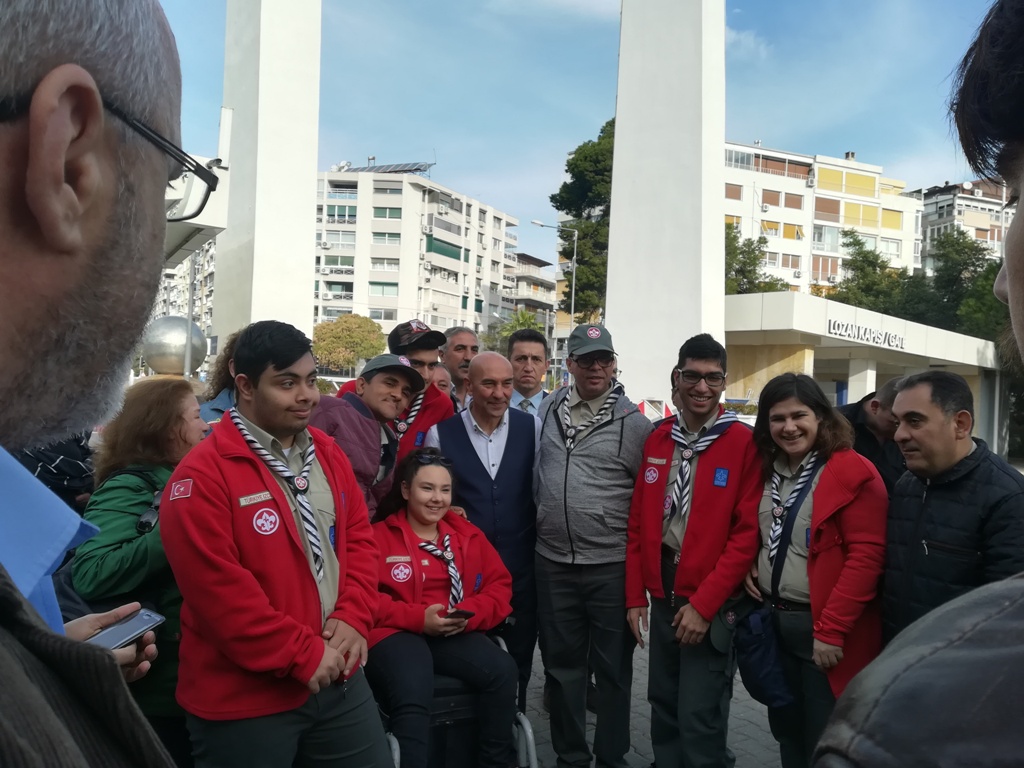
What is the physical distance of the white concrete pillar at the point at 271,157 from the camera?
46.4ft

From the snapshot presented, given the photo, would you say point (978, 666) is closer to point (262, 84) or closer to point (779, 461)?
point (779, 461)

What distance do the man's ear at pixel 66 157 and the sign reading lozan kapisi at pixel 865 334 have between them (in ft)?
87.8

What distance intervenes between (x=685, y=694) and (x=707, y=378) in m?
1.62

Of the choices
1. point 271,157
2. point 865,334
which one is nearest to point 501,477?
point 271,157

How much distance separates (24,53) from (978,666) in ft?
3.38

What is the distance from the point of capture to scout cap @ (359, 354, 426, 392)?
4543 mm

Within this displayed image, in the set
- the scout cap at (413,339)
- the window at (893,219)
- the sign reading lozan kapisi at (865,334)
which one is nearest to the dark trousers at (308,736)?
the scout cap at (413,339)

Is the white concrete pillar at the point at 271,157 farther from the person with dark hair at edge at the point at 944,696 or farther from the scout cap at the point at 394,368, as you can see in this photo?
the person with dark hair at edge at the point at 944,696

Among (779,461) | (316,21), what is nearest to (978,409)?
(316,21)

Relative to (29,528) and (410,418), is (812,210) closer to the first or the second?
(410,418)

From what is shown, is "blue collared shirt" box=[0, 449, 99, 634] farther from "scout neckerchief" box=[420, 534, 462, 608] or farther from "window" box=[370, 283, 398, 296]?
"window" box=[370, 283, 398, 296]

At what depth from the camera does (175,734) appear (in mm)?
3068

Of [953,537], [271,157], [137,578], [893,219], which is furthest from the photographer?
[893,219]

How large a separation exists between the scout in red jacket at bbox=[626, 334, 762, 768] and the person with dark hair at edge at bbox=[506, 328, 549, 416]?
88.2 inches
